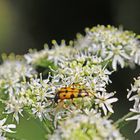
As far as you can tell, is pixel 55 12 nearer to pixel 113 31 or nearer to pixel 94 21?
pixel 94 21

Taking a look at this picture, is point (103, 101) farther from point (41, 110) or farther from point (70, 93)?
point (41, 110)

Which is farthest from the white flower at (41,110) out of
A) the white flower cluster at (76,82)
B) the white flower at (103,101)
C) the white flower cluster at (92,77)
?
the white flower at (103,101)

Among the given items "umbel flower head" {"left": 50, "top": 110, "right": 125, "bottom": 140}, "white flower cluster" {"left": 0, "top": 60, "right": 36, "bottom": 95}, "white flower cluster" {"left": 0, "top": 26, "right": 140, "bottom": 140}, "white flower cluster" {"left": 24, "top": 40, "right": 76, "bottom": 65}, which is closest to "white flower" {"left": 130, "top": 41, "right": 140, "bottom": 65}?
"white flower cluster" {"left": 0, "top": 26, "right": 140, "bottom": 140}

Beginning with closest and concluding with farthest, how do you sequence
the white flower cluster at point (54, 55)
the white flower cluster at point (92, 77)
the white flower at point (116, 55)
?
the white flower cluster at point (92, 77)
the white flower at point (116, 55)
the white flower cluster at point (54, 55)

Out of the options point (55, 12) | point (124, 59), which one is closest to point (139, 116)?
point (124, 59)

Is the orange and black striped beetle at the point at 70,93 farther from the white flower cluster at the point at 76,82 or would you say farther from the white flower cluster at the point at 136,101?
the white flower cluster at the point at 136,101

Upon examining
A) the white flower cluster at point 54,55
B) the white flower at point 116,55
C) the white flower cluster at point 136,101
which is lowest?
the white flower cluster at point 136,101
